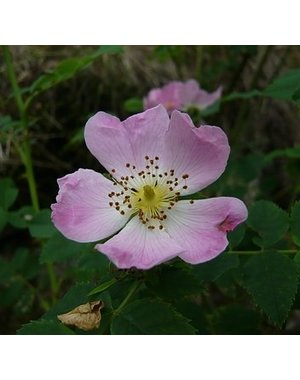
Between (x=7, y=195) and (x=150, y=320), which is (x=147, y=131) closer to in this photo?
(x=150, y=320)

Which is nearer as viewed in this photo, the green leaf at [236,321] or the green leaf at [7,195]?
the green leaf at [236,321]

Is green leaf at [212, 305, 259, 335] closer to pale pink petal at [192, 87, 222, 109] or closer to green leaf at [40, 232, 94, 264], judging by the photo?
green leaf at [40, 232, 94, 264]

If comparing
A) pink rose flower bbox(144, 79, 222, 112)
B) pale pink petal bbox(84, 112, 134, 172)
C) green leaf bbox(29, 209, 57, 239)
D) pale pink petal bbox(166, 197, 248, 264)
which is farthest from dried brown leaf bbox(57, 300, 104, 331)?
pink rose flower bbox(144, 79, 222, 112)

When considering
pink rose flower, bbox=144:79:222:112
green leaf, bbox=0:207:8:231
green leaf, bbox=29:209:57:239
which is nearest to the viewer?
green leaf, bbox=29:209:57:239

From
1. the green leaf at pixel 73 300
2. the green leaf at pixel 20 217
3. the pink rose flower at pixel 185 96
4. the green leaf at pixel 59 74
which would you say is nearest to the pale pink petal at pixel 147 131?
the green leaf at pixel 73 300

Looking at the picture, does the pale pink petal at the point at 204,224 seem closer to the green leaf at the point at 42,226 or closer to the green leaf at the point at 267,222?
the green leaf at the point at 267,222
